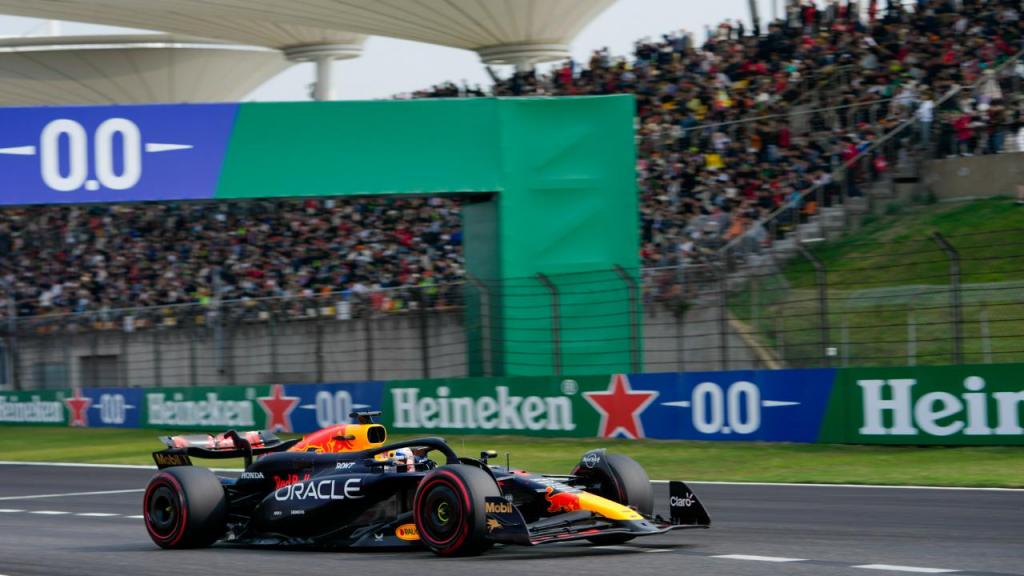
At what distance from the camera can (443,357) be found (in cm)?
2325

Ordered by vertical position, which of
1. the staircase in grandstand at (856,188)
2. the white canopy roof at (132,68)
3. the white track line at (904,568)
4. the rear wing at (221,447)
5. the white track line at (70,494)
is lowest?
the white track line at (70,494)

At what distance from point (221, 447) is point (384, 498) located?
1.54 metres

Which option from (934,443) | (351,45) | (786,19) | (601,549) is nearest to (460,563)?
(601,549)

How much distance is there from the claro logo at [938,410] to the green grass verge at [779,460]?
187 mm

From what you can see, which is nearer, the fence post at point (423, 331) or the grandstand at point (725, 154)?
the fence post at point (423, 331)

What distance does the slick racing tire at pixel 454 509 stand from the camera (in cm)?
790

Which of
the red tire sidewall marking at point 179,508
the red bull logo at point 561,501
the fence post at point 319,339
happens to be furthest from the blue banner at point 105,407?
the red bull logo at point 561,501

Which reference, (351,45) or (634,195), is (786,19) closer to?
(634,195)

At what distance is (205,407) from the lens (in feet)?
78.4

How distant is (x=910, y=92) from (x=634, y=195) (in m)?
4.96

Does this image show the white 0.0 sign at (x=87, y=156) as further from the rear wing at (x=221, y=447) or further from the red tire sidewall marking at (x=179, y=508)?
the red tire sidewall marking at (x=179, y=508)

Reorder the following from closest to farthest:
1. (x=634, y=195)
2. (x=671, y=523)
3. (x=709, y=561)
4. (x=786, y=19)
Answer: (x=709, y=561) → (x=671, y=523) → (x=634, y=195) → (x=786, y=19)

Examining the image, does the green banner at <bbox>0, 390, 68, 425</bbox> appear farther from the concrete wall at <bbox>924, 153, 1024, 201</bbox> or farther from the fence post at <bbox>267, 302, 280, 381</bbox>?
the concrete wall at <bbox>924, 153, 1024, 201</bbox>

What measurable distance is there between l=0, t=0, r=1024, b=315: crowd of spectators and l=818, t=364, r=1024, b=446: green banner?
247 inches
